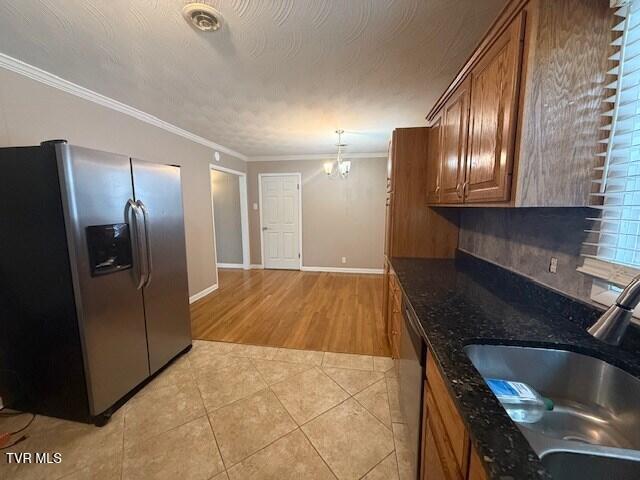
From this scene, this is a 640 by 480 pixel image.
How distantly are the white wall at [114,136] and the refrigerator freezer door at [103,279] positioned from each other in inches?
35.4

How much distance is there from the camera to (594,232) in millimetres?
1039

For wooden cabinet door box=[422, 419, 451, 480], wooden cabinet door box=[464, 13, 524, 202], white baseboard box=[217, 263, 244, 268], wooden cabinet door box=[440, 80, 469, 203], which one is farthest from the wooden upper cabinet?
white baseboard box=[217, 263, 244, 268]

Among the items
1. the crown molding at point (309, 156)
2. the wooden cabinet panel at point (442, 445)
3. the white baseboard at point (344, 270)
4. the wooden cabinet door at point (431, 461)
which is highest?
the crown molding at point (309, 156)

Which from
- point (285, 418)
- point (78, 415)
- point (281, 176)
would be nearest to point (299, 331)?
point (285, 418)

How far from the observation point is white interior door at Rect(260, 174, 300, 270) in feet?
17.5

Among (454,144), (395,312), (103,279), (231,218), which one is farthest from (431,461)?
(231,218)

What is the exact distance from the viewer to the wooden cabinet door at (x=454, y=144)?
1.44 m

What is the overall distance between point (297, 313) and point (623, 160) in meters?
3.05

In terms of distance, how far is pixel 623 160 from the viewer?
35.9 inches

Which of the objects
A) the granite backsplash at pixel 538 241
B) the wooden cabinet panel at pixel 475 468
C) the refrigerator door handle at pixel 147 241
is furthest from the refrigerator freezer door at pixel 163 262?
the granite backsplash at pixel 538 241

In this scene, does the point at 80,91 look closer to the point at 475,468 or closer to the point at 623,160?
the point at 475,468

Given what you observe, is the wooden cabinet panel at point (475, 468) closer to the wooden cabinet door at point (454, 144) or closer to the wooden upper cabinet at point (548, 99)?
the wooden upper cabinet at point (548, 99)

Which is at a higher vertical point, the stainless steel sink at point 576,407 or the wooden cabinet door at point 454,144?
the wooden cabinet door at point 454,144

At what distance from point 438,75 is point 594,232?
5.45 feet
